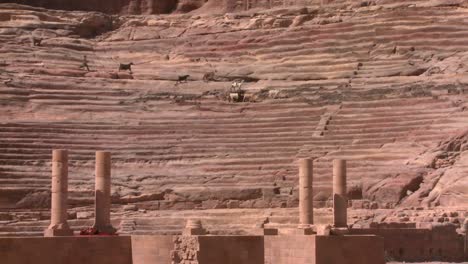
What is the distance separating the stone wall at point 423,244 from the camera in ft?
112

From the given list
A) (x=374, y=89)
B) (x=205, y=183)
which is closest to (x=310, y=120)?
(x=374, y=89)

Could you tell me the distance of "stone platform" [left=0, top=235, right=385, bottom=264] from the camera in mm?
27594

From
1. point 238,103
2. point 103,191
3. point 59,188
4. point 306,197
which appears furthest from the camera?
point 238,103

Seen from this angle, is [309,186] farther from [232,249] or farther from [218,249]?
[218,249]

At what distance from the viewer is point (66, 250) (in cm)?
2839

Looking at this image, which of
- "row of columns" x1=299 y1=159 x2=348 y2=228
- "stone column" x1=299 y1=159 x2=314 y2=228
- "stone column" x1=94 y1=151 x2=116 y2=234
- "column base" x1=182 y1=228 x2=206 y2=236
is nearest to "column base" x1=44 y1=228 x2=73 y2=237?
"stone column" x1=94 y1=151 x2=116 y2=234

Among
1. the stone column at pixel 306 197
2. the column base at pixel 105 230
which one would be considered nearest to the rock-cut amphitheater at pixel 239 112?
the column base at pixel 105 230

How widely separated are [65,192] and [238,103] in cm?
1857

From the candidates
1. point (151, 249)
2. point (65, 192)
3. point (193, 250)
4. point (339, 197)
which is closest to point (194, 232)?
point (151, 249)

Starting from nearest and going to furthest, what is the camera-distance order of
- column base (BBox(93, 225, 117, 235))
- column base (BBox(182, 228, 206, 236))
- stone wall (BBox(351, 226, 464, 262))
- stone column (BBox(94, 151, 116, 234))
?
column base (BBox(182, 228, 206, 236)) < column base (BBox(93, 225, 117, 235)) < stone column (BBox(94, 151, 116, 234)) < stone wall (BBox(351, 226, 464, 262))

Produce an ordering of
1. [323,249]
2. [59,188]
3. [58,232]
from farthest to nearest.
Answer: [59,188], [58,232], [323,249]

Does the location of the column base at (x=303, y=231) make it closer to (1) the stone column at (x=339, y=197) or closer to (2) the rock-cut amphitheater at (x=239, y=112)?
(1) the stone column at (x=339, y=197)

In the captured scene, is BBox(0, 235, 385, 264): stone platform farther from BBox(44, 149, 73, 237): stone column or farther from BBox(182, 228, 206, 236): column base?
BBox(44, 149, 73, 237): stone column

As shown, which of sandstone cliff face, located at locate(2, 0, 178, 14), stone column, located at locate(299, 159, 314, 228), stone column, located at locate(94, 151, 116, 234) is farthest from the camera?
sandstone cliff face, located at locate(2, 0, 178, 14)
